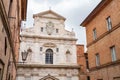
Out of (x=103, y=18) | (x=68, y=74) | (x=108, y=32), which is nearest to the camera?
(x=108, y=32)

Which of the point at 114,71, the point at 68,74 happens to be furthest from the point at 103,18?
the point at 68,74

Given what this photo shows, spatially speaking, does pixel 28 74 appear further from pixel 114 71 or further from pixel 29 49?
pixel 114 71

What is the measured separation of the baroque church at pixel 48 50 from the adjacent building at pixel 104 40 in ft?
33.7

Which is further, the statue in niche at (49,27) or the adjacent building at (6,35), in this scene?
the statue in niche at (49,27)

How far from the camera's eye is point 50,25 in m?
27.9

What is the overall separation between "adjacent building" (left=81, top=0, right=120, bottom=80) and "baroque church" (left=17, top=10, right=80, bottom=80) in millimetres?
10276

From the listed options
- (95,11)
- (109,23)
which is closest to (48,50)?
(95,11)

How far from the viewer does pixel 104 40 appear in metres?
13.4

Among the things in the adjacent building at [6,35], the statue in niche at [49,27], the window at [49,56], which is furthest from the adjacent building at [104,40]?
the statue in niche at [49,27]

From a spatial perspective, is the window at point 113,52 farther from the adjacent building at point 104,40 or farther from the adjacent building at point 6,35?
the adjacent building at point 6,35

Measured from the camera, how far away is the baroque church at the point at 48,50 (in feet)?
80.4

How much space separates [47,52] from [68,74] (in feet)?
16.7

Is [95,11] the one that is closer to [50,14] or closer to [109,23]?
[109,23]

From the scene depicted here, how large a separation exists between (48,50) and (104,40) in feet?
48.4
